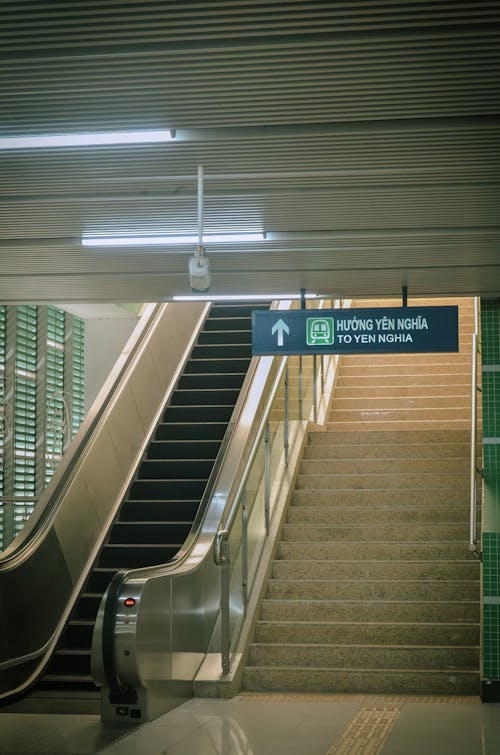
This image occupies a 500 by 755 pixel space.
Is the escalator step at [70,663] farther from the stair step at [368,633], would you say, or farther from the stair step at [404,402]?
the stair step at [404,402]

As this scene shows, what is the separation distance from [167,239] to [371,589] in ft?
13.0

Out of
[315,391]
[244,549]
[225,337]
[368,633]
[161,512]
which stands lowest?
[368,633]

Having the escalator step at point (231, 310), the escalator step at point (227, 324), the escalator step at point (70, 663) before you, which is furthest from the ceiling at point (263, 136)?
the escalator step at point (231, 310)

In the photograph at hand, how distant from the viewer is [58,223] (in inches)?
284

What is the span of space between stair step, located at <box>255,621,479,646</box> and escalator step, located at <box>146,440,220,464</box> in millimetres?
3060

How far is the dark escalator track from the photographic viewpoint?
365 inches

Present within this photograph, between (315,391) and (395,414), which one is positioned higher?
(315,391)

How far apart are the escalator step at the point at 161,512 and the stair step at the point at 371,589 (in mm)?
1534

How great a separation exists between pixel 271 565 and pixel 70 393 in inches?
215

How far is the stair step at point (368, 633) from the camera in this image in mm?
9008

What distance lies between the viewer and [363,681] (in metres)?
8.56

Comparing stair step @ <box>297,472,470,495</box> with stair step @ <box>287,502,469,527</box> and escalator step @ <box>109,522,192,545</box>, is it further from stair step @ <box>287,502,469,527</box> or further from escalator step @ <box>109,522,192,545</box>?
escalator step @ <box>109,522,192,545</box>

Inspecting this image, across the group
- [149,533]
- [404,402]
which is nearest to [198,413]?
[149,533]

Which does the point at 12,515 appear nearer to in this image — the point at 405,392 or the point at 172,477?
the point at 172,477
